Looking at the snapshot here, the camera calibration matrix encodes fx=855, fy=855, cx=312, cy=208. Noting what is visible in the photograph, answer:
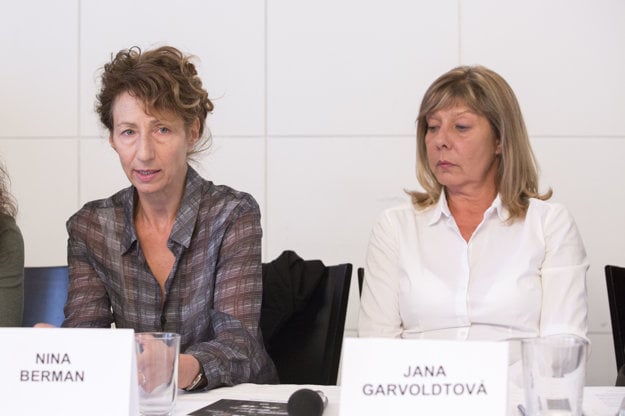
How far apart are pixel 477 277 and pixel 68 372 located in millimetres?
1352

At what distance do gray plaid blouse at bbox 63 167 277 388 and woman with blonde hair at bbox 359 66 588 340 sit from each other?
1.45 ft

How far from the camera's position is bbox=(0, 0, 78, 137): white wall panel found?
3.13 metres

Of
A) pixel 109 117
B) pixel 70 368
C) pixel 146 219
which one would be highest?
pixel 109 117

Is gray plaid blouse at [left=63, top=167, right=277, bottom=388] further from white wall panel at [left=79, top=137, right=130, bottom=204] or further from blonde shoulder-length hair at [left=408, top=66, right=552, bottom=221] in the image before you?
white wall panel at [left=79, top=137, right=130, bottom=204]

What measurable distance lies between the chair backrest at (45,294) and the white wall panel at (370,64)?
1.12 m

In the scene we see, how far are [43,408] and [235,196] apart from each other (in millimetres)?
1085

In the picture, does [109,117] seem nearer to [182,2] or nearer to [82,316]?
[82,316]

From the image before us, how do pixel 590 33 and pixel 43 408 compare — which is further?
pixel 590 33

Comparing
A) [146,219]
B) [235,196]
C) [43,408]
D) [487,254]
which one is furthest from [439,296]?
[43,408]

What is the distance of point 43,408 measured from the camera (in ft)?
3.46

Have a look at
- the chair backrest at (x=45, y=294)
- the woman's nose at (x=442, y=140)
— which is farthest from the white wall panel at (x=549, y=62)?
the chair backrest at (x=45, y=294)

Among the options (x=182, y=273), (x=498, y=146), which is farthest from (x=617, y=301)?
(x=182, y=273)

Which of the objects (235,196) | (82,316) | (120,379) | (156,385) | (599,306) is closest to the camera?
(120,379)

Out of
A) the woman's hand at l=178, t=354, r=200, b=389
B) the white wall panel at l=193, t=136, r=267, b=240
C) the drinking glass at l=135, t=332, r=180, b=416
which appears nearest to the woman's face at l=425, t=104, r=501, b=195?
the white wall panel at l=193, t=136, r=267, b=240
